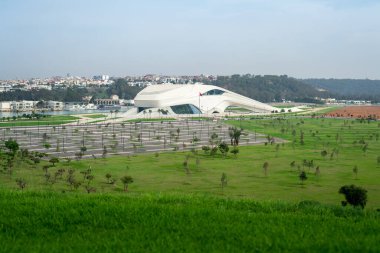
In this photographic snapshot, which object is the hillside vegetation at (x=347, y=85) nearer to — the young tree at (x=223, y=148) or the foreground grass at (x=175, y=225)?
the young tree at (x=223, y=148)

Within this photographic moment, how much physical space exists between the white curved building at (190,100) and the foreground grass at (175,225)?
176 ft

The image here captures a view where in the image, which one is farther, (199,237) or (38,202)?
(38,202)

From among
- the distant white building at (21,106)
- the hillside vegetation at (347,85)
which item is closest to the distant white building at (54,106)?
the distant white building at (21,106)

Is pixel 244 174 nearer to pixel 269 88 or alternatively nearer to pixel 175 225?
pixel 175 225

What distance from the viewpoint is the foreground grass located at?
3.50 meters

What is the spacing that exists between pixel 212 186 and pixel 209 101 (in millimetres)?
47787

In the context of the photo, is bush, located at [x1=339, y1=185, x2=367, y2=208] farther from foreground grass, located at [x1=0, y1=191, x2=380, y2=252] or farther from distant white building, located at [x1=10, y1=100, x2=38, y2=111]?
distant white building, located at [x1=10, y1=100, x2=38, y2=111]

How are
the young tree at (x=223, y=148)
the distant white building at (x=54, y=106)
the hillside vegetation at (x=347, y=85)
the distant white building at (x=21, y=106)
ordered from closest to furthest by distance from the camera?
the young tree at (x=223, y=148) < the distant white building at (x=21, y=106) < the distant white building at (x=54, y=106) < the hillside vegetation at (x=347, y=85)

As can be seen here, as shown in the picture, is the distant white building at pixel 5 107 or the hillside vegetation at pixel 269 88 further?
the hillside vegetation at pixel 269 88

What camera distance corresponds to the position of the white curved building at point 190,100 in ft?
195

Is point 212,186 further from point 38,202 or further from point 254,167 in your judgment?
point 38,202

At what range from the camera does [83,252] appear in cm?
341

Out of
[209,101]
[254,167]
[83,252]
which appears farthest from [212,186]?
[209,101]

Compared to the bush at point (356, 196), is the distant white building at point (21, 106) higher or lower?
higher
